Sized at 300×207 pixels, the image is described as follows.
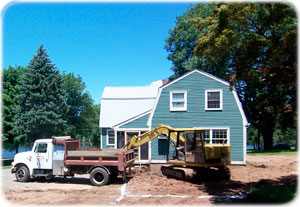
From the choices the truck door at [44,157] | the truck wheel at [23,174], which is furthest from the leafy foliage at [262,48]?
the truck wheel at [23,174]

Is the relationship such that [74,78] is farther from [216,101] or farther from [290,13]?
[290,13]

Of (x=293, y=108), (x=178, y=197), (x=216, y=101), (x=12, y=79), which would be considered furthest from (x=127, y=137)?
(x=12, y=79)

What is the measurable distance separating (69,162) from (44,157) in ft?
5.06

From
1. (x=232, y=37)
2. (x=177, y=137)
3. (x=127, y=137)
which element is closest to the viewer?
(x=232, y=37)

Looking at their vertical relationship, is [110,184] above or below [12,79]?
below

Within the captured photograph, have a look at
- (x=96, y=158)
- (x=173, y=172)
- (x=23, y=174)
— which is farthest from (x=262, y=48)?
(x=23, y=174)

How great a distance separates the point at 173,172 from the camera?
14.5 metres

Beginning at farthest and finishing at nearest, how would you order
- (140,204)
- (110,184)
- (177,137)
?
(177,137) → (110,184) → (140,204)

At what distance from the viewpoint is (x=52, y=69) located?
1313 inches

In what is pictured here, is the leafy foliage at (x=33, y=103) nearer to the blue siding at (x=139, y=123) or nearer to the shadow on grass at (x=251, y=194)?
the blue siding at (x=139, y=123)

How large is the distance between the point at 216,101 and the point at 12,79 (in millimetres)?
26422

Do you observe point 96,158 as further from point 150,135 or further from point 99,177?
point 150,135

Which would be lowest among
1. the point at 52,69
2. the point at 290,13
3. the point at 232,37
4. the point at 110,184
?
the point at 110,184

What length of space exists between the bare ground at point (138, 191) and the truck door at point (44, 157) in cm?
91
